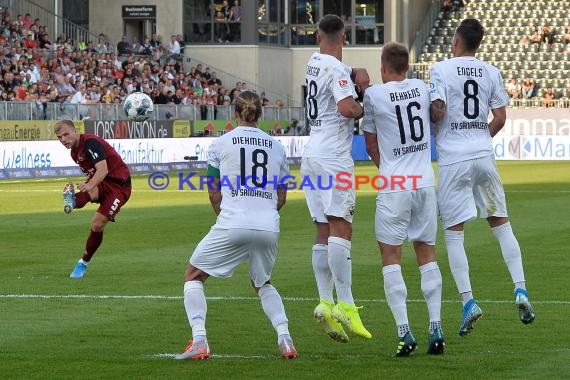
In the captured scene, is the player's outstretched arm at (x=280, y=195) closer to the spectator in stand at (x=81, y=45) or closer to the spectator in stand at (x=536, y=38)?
the spectator in stand at (x=81, y=45)

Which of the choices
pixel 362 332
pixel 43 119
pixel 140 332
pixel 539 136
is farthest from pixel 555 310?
pixel 539 136

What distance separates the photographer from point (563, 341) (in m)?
10.2

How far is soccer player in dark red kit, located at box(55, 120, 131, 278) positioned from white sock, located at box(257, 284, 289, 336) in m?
5.76

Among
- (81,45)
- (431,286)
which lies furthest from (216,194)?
(81,45)

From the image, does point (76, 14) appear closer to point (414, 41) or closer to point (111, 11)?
point (111, 11)

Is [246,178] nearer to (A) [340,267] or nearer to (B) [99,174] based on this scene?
(A) [340,267]

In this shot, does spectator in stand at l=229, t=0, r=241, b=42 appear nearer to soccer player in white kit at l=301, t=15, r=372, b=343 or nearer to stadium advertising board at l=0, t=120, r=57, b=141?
stadium advertising board at l=0, t=120, r=57, b=141

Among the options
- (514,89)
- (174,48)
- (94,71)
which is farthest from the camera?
(174,48)

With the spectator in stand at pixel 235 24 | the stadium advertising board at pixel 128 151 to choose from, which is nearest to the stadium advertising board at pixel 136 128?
the stadium advertising board at pixel 128 151

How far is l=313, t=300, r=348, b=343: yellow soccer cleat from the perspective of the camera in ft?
32.4

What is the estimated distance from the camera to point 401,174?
31.6 feet

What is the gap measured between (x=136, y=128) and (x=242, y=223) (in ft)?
97.8

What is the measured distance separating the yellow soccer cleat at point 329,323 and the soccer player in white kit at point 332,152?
0.03m

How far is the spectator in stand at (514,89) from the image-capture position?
2168 inches
